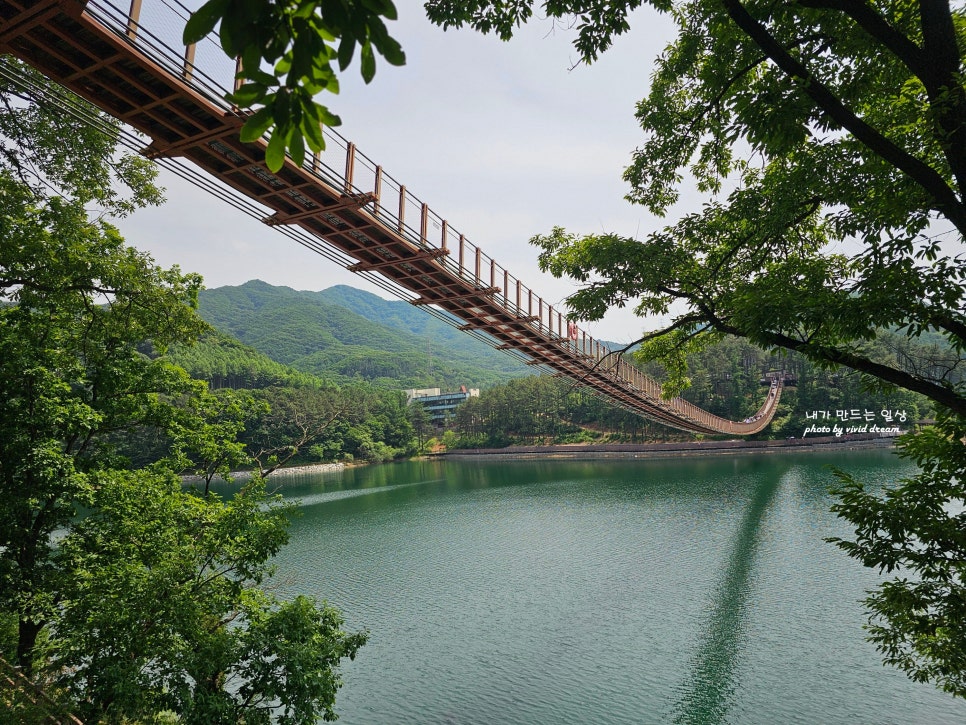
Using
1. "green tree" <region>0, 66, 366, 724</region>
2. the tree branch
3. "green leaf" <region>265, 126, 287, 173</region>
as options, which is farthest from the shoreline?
"green leaf" <region>265, 126, 287, 173</region>

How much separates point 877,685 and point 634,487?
17825mm

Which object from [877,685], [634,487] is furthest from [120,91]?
[634,487]

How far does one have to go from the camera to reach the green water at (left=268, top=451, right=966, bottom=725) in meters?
7.43

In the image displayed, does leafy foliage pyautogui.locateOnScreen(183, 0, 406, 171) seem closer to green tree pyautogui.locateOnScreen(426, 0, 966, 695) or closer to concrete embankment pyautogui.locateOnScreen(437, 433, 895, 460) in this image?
green tree pyautogui.locateOnScreen(426, 0, 966, 695)

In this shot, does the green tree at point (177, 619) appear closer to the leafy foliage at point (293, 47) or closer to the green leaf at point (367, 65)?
the leafy foliage at point (293, 47)

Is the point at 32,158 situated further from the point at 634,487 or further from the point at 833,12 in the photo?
the point at 634,487

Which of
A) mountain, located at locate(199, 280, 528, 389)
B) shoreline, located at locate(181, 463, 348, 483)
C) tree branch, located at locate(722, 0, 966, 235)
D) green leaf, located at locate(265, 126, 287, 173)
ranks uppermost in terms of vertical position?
mountain, located at locate(199, 280, 528, 389)

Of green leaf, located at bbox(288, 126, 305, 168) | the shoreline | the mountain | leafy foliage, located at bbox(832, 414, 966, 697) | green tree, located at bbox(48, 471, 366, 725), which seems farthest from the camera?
the mountain

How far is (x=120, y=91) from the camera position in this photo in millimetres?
4746

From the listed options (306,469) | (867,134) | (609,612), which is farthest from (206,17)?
(306,469)

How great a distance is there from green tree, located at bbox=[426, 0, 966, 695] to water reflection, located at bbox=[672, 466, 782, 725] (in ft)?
13.7

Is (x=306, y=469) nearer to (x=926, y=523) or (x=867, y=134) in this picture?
(x=926, y=523)

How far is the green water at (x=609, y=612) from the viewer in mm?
7426

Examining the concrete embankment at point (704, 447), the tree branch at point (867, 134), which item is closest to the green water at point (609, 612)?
the tree branch at point (867, 134)
